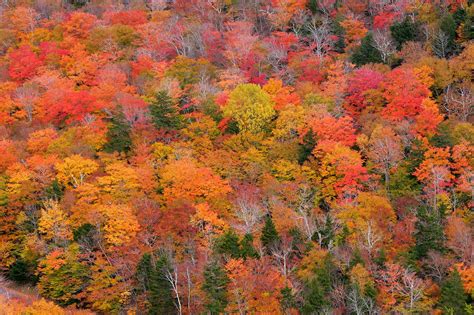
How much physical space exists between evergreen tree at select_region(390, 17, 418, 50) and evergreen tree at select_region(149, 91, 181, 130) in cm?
2753

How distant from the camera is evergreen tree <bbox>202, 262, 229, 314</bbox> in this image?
5244cm

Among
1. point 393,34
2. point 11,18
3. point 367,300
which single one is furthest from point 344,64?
point 11,18

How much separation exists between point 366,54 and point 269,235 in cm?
3199

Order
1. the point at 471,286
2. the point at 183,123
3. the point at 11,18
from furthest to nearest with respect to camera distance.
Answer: the point at 11,18 → the point at 183,123 → the point at 471,286

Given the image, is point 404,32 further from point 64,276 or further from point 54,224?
point 64,276

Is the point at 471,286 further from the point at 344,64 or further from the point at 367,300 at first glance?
the point at 344,64

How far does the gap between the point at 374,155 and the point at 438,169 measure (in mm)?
6379

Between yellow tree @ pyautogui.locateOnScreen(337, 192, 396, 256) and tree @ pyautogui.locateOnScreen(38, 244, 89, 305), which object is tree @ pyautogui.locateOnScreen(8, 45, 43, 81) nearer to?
tree @ pyautogui.locateOnScreen(38, 244, 89, 305)

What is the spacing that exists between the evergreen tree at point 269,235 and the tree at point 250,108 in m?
16.7

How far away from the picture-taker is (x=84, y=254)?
58.7 metres

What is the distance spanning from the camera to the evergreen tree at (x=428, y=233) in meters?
54.5

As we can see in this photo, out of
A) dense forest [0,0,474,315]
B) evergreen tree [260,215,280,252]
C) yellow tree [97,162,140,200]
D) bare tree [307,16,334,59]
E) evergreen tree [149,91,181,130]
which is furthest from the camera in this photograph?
bare tree [307,16,334,59]

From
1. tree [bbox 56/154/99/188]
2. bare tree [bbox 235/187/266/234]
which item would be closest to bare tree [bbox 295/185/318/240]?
bare tree [bbox 235/187/266/234]

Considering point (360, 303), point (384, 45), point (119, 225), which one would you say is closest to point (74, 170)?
point (119, 225)
